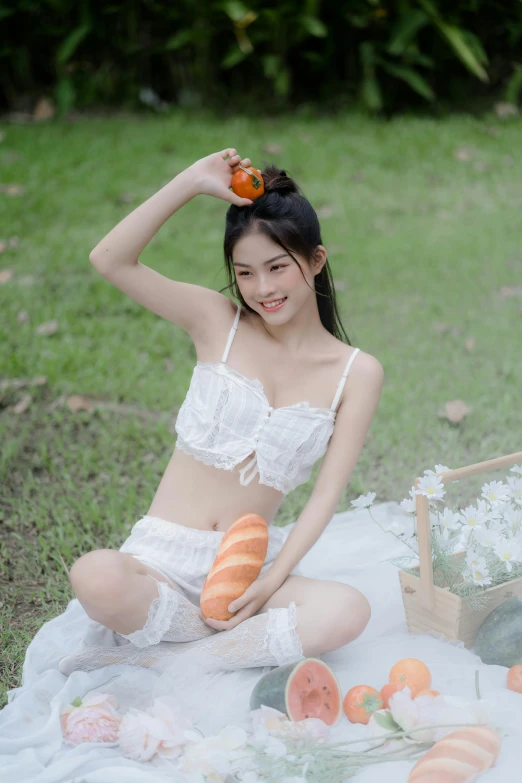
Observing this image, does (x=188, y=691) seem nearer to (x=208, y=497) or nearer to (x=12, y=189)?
(x=208, y=497)

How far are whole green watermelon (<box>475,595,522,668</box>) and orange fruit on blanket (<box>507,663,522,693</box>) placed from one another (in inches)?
2.9

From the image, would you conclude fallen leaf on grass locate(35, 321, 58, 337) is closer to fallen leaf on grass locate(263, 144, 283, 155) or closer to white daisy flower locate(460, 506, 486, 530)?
fallen leaf on grass locate(263, 144, 283, 155)

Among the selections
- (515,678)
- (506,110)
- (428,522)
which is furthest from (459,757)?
(506,110)

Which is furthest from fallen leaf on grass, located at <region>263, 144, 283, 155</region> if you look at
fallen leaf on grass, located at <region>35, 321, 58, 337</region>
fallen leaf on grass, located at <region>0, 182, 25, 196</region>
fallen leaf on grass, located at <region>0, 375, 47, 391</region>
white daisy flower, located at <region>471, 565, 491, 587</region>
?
white daisy flower, located at <region>471, 565, 491, 587</region>

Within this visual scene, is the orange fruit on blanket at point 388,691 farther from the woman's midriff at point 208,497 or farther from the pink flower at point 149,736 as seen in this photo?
the woman's midriff at point 208,497

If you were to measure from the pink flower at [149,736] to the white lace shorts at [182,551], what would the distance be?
0.50 metres

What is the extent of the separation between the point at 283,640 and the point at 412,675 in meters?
0.39

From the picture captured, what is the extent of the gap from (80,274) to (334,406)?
369 centimetres

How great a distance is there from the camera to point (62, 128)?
8656 mm

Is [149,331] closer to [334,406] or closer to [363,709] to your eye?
[334,406]

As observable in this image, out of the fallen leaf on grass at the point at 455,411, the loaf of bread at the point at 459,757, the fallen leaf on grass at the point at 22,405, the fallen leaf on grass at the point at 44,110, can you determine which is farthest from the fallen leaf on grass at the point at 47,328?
the fallen leaf on grass at the point at 44,110

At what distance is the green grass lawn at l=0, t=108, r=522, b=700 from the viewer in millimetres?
4086

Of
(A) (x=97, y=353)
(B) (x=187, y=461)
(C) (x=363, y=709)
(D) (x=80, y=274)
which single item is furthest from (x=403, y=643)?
(D) (x=80, y=274)

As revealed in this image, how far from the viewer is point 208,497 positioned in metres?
3.02
